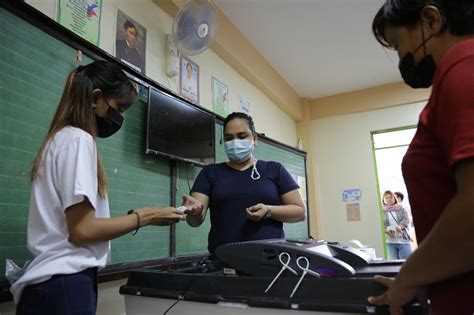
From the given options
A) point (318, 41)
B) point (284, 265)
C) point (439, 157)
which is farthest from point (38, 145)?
point (318, 41)

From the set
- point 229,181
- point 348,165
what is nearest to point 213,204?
point 229,181

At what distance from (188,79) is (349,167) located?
298cm

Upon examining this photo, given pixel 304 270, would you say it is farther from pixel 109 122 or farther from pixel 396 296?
pixel 109 122

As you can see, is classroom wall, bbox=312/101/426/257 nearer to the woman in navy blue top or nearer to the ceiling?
the ceiling

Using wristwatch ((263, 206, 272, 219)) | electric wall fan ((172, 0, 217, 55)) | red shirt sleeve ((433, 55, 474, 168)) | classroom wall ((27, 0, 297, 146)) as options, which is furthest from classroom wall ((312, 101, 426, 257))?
red shirt sleeve ((433, 55, 474, 168))

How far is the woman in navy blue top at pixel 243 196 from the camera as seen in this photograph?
4.50 ft

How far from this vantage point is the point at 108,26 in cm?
187

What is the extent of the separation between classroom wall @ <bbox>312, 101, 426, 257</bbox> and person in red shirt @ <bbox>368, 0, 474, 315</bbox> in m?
4.14

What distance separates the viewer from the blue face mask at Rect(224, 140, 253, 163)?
1.56m

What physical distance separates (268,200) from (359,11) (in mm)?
2384

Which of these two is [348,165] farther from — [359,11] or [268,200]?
[268,200]

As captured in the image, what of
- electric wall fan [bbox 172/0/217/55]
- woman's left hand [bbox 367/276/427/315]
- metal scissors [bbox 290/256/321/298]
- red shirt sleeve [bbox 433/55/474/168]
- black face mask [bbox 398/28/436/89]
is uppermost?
electric wall fan [bbox 172/0/217/55]

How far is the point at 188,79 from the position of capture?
251cm

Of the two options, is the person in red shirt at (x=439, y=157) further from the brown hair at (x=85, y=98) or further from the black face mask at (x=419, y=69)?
the brown hair at (x=85, y=98)
